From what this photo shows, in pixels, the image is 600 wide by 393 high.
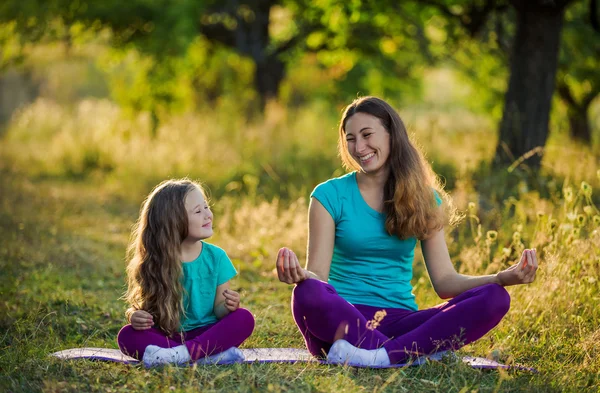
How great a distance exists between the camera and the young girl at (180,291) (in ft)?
11.8

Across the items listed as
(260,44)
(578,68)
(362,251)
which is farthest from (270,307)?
(260,44)

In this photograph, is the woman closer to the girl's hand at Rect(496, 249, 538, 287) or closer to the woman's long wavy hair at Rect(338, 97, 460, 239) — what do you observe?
the woman's long wavy hair at Rect(338, 97, 460, 239)

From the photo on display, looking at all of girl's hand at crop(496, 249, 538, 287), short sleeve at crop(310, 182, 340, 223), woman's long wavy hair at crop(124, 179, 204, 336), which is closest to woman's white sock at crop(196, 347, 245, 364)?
woman's long wavy hair at crop(124, 179, 204, 336)

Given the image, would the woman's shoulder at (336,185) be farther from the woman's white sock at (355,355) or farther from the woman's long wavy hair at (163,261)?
the woman's white sock at (355,355)

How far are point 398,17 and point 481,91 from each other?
16.2 feet

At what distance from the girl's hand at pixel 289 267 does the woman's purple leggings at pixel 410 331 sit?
77 mm

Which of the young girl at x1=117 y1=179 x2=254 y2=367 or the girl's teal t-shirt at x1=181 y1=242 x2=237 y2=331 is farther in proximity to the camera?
the girl's teal t-shirt at x1=181 y1=242 x2=237 y2=331

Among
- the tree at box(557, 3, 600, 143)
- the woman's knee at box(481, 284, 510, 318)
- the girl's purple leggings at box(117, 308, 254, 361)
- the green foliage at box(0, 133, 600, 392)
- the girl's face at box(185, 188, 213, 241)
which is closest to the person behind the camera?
the green foliage at box(0, 133, 600, 392)

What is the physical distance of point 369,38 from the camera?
44.1 feet

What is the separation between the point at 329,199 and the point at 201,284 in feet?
2.54

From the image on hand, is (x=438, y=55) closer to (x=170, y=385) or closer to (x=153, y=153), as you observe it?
(x=153, y=153)

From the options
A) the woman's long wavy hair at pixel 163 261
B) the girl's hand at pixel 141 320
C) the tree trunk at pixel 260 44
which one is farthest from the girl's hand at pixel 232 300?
the tree trunk at pixel 260 44

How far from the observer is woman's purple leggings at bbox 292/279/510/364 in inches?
138

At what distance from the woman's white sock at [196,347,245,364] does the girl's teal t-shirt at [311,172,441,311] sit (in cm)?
62
